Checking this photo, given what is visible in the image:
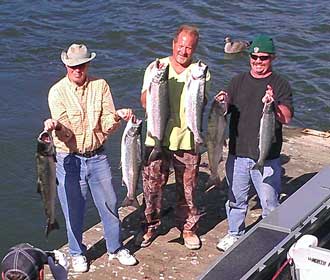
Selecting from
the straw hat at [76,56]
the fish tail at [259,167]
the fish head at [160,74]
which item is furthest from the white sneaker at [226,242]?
the straw hat at [76,56]

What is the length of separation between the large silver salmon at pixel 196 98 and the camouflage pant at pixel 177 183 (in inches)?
16.1

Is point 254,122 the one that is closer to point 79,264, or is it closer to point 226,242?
point 226,242

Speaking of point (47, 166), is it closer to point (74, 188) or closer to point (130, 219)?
point (74, 188)

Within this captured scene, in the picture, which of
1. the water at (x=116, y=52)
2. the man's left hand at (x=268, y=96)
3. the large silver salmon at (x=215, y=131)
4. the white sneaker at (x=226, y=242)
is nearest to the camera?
the man's left hand at (x=268, y=96)

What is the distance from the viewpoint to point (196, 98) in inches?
271

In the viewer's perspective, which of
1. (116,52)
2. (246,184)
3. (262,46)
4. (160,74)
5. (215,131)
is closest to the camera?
(160,74)

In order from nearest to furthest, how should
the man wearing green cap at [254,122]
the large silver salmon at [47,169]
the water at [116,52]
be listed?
the large silver salmon at [47,169] → the man wearing green cap at [254,122] → the water at [116,52]

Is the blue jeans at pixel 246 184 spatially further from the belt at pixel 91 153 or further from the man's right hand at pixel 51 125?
the man's right hand at pixel 51 125

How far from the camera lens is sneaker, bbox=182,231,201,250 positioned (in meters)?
7.81

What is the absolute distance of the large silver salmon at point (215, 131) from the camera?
715 centimetres

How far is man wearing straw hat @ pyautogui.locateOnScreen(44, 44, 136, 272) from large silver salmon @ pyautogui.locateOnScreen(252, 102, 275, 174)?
4.04 feet

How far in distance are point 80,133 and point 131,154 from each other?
0.52 metres

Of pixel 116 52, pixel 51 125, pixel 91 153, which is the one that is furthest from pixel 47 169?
pixel 116 52

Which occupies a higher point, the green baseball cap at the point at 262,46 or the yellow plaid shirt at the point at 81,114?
the green baseball cap at the point at 262,46
